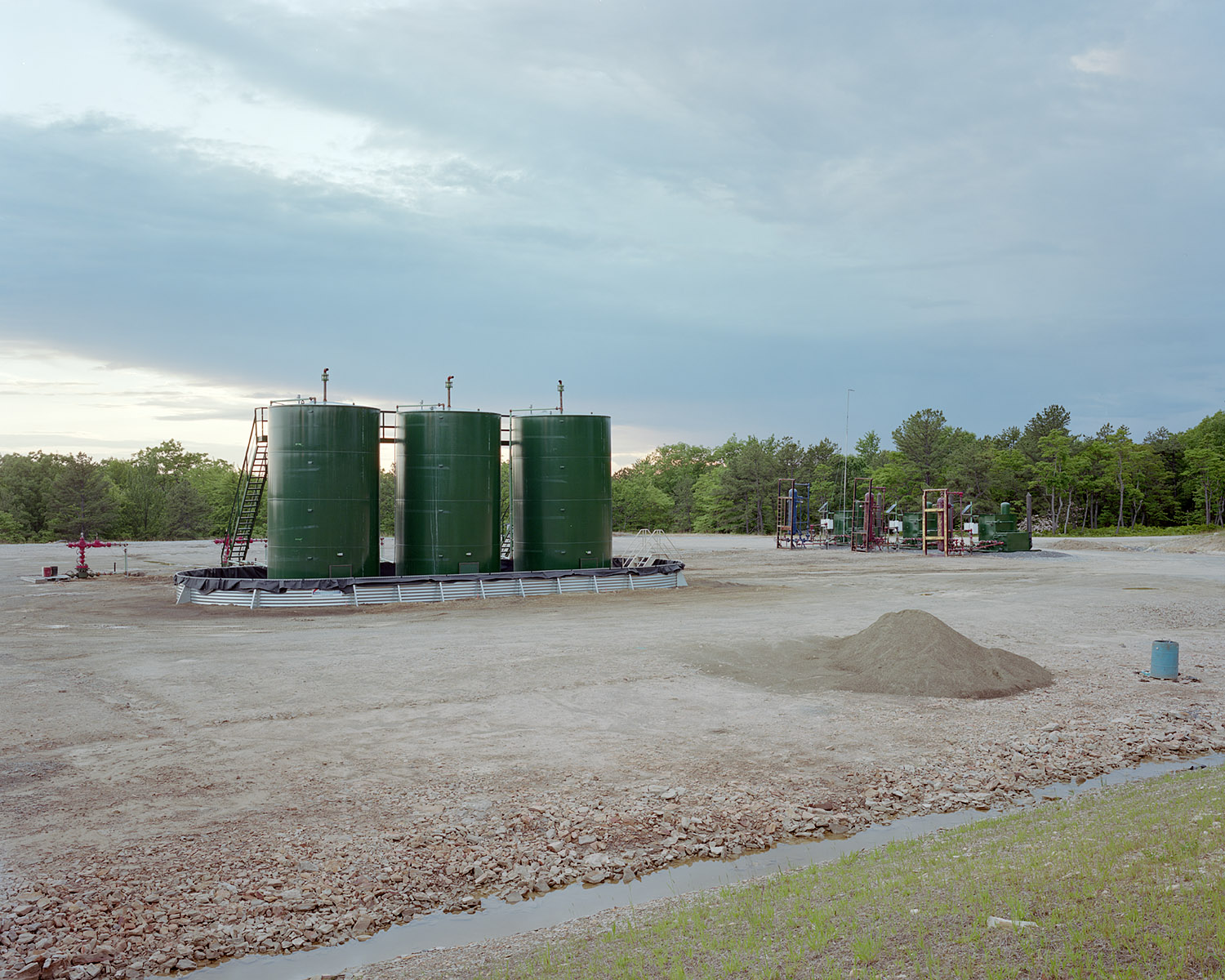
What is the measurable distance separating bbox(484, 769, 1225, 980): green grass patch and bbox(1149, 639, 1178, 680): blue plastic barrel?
25.8 ft

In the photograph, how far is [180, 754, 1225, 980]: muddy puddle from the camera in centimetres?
584

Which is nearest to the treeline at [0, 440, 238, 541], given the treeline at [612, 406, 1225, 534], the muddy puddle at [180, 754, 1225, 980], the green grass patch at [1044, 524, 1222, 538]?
the treeline at [612, 406, 1225, 534]

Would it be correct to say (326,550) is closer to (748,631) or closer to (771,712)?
(748,631)

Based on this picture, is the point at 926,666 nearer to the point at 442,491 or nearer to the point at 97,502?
the point at 442,491

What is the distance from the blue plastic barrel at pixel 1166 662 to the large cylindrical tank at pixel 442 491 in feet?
59.0

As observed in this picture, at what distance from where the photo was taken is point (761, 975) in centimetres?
483

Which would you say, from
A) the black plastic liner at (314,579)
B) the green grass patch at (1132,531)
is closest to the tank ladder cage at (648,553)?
the black plastic liner at (314,579)

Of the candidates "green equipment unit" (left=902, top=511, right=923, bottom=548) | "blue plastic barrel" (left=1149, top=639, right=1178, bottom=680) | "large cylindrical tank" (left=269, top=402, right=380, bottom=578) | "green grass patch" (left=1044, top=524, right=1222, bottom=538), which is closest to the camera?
"blue plastic barrel" (left=1149, top=639, right=1178, bottom=680)

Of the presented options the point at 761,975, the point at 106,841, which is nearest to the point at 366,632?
the point at 106,841

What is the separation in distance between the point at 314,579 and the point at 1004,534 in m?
38.2

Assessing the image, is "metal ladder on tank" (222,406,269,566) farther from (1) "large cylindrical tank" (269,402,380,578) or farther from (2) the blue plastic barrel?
(2) the blue plastic barrel

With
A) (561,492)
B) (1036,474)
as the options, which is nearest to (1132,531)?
(1036,474)

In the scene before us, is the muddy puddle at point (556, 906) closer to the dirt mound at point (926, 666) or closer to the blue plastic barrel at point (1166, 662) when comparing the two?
the dirt mound at point (926, 666)

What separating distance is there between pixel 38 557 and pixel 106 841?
50.2 m
